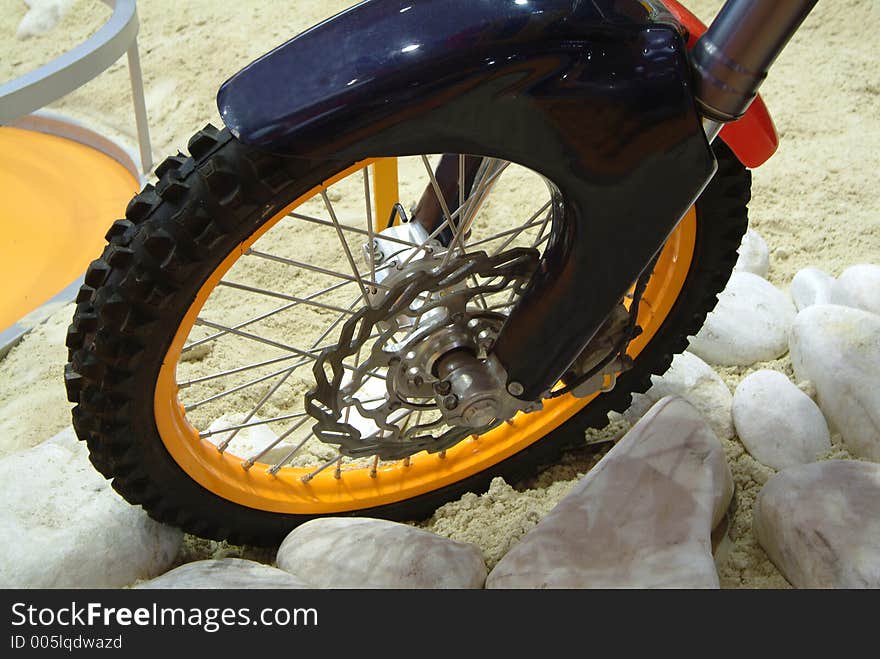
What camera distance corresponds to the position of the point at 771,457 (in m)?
1.32

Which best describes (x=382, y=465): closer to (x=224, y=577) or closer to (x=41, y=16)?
(x=224, y=577)

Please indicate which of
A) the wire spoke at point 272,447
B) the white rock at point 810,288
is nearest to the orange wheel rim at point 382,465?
the wire spoke at point 272,447

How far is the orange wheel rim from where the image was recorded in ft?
3.64

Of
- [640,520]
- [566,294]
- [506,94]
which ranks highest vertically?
Answer: [506,94]

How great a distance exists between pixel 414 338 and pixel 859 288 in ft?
2.50

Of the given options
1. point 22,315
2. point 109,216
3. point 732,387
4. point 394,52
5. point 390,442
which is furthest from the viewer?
point 109,216

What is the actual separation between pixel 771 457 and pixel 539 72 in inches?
27.3

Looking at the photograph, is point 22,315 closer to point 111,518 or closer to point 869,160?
point 111,518

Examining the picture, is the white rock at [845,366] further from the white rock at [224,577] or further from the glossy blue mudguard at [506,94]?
the white rock at [224,577]

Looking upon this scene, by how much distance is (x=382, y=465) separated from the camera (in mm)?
1291

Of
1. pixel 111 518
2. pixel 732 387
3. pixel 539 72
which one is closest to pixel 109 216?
pixel 111 518

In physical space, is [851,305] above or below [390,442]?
below

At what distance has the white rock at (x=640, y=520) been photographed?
108cm

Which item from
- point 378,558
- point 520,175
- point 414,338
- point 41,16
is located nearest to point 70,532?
point 378,558
